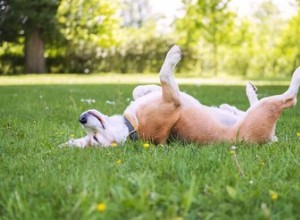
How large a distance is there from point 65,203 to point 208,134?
1.85 m

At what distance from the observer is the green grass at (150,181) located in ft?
6.95

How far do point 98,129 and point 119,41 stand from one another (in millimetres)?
27193

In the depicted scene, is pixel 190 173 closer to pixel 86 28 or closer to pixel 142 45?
pixel 86 28

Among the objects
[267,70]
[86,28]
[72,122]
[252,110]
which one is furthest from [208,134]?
[267,70]

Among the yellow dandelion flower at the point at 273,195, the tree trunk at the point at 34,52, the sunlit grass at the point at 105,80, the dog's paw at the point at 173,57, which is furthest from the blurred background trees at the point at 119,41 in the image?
the yellow dandelion flower at the point at 273,195

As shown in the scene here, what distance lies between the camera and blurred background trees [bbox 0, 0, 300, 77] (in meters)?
24.7

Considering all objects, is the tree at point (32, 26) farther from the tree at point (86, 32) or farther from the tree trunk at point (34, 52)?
the tree at point (86, 32)

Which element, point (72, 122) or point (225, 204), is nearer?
point (225, 204)

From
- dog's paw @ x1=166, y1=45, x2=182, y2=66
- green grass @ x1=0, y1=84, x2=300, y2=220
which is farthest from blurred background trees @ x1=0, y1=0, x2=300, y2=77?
green grass @ x1=0, y1=84, x2=300, y2=220

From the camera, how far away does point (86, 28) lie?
93.7 ft

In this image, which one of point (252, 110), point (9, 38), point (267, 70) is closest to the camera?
point (252, 110)

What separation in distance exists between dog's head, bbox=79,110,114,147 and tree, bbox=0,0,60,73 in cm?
1758

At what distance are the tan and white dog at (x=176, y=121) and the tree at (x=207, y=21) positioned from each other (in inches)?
960

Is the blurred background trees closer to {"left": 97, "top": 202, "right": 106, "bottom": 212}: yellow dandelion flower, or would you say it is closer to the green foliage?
the green foliage
